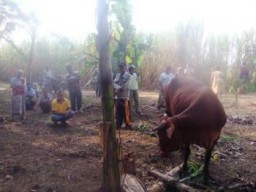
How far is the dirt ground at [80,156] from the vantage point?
6.64 m

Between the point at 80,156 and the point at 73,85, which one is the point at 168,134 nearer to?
the point at 80,156

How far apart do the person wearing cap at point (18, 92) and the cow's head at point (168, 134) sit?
6341 mm

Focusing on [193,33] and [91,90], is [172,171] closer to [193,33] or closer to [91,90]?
[91,90]

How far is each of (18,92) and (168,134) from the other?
7.41 meters

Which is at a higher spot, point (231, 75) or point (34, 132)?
point (231, 75)

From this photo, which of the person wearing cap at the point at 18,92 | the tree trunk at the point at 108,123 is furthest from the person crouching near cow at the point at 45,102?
the tree trunk at the point at 108,123

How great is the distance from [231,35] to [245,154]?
1812 centimetres

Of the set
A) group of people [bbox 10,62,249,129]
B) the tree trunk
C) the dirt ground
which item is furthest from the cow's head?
group of people [bbox 10,62,249,129]

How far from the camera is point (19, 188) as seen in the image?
641 cm

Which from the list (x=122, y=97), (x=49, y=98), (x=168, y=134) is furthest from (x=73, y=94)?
(x=168, y=134)

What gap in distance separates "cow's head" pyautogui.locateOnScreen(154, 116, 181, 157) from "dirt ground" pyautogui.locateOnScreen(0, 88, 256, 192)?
1.20ft

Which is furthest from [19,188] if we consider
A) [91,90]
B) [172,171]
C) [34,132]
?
[91,90]

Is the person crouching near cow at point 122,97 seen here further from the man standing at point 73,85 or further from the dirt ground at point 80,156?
the man standing at point 73,85

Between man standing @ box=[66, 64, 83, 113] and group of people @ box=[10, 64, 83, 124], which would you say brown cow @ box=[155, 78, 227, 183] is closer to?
group of people @ box=[10, 64, 83, 124]
